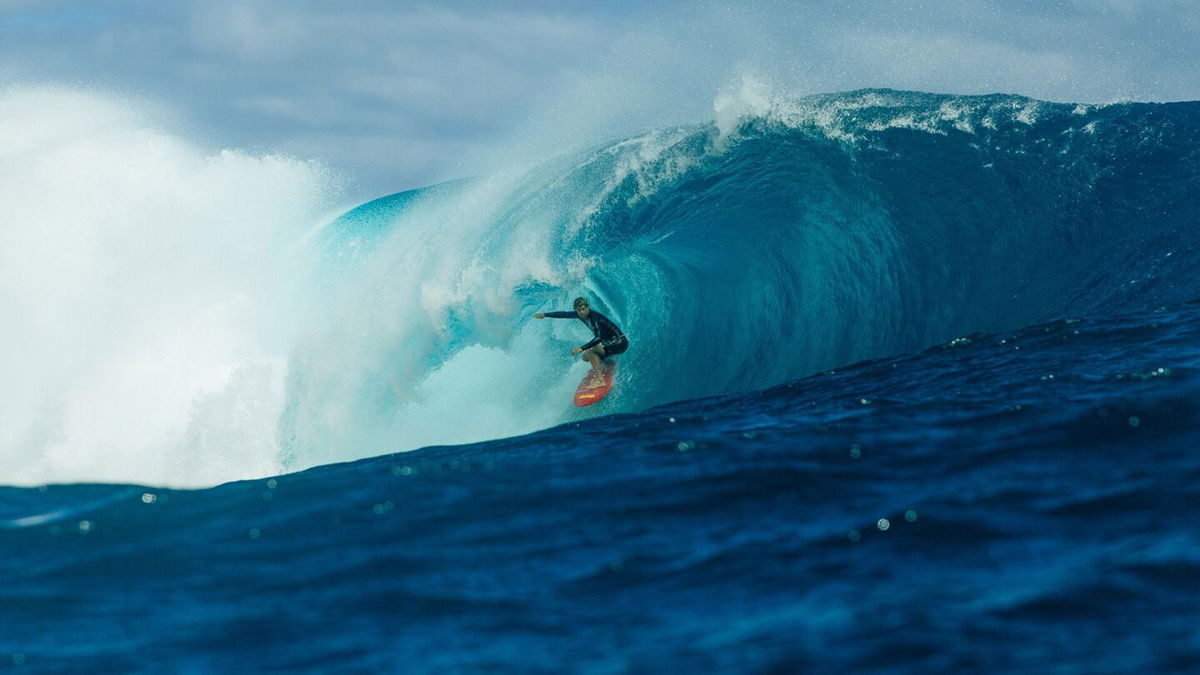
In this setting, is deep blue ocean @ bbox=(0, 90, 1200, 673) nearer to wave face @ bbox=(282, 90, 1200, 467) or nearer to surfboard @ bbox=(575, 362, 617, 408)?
wave face @ bbox=(282, 90, 1200, 467)

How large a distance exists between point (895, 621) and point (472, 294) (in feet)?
35.0

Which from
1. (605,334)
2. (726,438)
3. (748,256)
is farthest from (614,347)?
(726,438)

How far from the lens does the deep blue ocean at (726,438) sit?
5.03m

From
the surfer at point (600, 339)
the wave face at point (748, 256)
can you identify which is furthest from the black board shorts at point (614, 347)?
the wave face at point (748, 256)

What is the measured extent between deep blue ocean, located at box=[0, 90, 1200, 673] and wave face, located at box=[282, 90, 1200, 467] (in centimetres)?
5

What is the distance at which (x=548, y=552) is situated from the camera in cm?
619

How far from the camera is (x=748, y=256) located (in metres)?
16.5

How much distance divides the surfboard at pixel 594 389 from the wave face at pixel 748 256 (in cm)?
20

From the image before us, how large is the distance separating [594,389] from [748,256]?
158 inches

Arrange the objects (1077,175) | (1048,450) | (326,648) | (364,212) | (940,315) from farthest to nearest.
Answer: (364,212) < (1077,175) < (940,315) < (1048,450) < (326,648)

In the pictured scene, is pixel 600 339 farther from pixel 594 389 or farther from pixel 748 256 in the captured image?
pixel 748 256

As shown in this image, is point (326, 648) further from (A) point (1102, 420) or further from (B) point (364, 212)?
(B) point (364, 212)

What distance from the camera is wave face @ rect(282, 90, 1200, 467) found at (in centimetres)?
1384

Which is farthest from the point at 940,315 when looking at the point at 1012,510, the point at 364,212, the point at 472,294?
the point at 364,212
